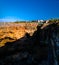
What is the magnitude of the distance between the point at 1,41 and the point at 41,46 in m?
9.06

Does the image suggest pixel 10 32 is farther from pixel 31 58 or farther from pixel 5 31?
pixel 31 58

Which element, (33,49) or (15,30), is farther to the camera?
(15,30)

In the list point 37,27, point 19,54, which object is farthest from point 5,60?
point 37,27

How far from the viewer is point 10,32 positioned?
163ft

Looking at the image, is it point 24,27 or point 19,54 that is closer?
point 19,54

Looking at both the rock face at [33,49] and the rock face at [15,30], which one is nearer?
the rock face at [33,49]

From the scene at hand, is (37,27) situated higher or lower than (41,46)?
higher

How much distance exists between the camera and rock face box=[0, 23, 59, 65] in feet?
131

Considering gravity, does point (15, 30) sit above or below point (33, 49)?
above

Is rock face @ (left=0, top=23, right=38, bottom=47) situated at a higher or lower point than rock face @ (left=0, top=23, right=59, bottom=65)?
higher

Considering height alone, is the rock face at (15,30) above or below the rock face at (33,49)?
above

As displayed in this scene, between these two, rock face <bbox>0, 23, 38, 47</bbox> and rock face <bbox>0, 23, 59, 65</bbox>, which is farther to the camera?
rock face <bbox>0, 23, 38, 47</bbox>

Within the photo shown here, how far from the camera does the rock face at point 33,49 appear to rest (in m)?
40.1

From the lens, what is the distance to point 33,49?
4597cm
